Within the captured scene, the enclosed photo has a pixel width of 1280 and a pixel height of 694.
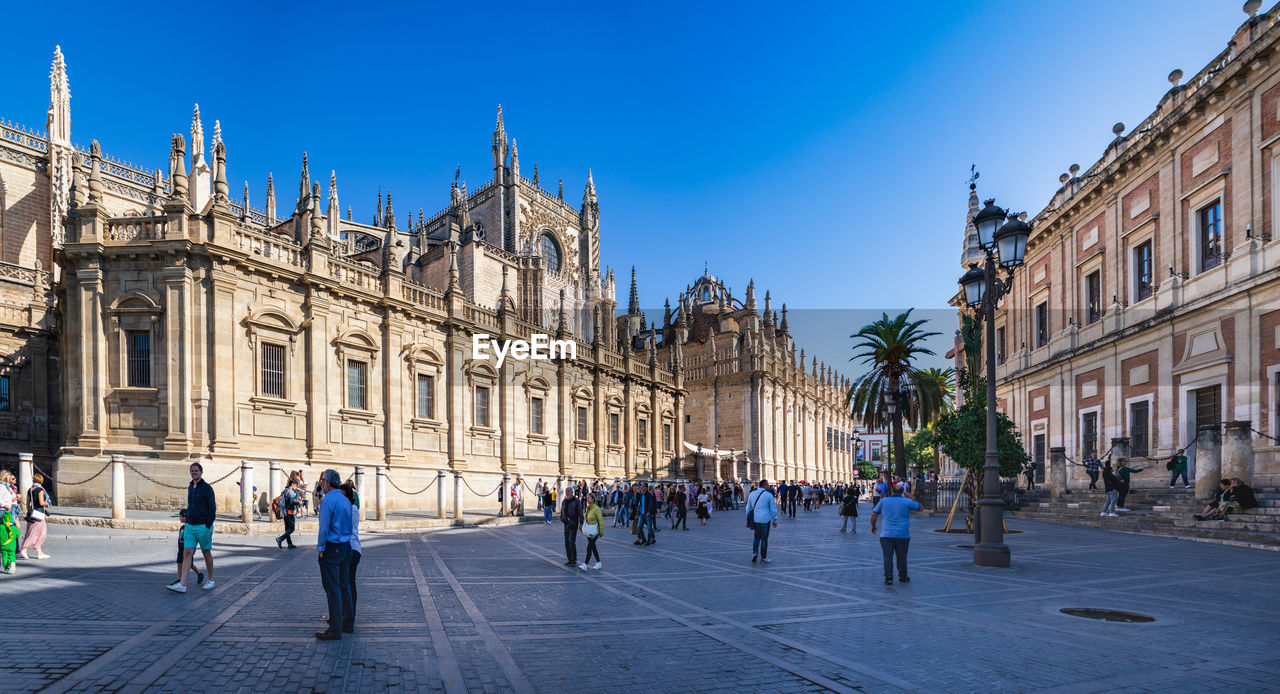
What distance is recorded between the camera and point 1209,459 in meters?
17.5

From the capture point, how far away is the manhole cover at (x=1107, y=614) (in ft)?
25.5

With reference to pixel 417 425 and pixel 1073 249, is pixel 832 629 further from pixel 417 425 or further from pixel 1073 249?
pixel 1073 249

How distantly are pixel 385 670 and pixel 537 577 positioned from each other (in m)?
5.63

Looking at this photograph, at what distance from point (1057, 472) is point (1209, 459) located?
10308mm

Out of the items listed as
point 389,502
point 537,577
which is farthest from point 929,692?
point 389,502

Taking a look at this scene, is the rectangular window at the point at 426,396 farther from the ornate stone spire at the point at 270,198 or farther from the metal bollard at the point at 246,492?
the ornate stone spire at the point at 270,198

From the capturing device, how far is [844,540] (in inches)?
758

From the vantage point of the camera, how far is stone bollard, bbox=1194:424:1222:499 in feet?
57.3

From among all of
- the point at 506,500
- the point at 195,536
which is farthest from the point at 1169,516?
the point at 195,536

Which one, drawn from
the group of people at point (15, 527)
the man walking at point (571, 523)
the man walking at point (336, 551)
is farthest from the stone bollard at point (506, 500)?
the man walking at point (336, 551)

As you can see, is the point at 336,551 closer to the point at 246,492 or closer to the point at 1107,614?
the point at 1107,614

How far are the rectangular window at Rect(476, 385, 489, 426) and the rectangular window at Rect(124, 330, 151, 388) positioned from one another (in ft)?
38.2

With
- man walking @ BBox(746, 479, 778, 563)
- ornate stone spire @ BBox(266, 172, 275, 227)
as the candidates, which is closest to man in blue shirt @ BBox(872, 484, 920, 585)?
man walking @ BBox(746, 479, 778, 563)

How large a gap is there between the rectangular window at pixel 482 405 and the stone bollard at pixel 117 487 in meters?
13.3
